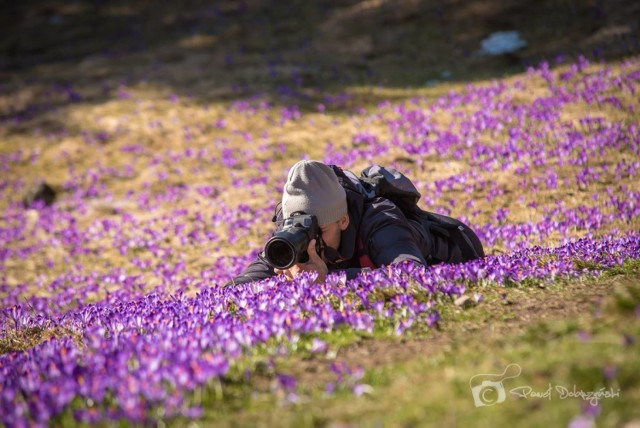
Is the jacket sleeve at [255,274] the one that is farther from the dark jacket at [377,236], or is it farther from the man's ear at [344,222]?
the man's ear at [344,222]

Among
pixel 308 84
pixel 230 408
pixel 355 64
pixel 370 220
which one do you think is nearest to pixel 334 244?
pixel 370 220

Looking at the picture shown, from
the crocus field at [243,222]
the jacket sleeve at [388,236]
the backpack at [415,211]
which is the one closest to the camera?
the crocus field at [243,222]

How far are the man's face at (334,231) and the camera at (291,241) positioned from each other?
46 centimetres

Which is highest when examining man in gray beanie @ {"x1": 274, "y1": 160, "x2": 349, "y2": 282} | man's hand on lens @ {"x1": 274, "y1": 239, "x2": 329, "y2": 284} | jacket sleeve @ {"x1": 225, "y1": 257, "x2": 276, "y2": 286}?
man in gray beanie @ {"x1": 274, "y1": 160, "x2": 349, "y2": 282}

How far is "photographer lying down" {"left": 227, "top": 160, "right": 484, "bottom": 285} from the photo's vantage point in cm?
614

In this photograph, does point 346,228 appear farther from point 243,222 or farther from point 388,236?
point 243,222

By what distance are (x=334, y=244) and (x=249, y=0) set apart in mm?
30427

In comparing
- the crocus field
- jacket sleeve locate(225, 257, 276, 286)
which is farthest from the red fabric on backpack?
jacket sleeve locate(225, 257, 276, 286)

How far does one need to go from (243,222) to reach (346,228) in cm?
727

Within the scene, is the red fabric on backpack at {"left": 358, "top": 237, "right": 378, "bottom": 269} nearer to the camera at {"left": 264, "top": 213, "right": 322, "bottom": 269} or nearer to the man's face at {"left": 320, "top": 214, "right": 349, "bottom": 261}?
the man's face at {"left": 320, "top": 214, "right": 349, "bottom": 261}

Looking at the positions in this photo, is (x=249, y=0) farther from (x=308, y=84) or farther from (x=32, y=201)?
(x=32, y=201)

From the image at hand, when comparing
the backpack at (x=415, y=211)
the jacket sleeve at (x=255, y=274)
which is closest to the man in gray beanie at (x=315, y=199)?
the backpack at (x=415, y=211)

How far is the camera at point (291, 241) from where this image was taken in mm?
5773

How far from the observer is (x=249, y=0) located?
113ft
